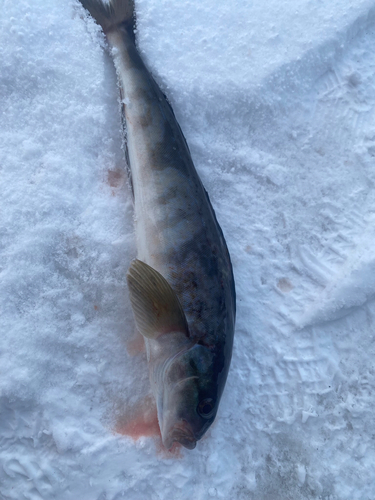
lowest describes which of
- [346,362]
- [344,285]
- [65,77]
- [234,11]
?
[346,362]

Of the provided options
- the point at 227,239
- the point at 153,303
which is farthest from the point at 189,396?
the point at 227,239

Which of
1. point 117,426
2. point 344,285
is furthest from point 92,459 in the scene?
point 344,285

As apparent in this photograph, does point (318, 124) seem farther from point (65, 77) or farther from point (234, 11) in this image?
point (65, 77)

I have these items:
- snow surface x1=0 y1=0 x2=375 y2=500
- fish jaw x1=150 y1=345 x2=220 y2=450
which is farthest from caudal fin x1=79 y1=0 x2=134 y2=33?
fish jaw x1=150 y1=345 x2=220 y2=450

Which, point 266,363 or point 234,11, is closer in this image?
point 266,363

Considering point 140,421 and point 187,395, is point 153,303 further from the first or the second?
point 140,421

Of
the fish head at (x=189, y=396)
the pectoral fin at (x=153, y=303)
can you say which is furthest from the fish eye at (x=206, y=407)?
the pectoral fin at (x=153, y=303)
